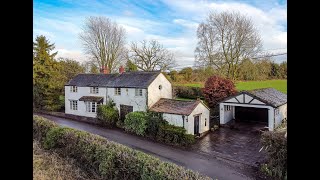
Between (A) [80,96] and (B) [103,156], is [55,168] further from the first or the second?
(A) [80,96]

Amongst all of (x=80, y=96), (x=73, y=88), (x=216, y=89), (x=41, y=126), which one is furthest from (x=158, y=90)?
(x=41, y=126)

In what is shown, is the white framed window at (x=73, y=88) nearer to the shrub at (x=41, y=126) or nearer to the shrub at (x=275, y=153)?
the shrub at (x=41, y=126)

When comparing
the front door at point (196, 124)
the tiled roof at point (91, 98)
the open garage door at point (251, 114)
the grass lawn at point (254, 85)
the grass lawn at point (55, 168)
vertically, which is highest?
the grass lawn at point (254, 85)

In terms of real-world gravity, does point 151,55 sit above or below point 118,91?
above

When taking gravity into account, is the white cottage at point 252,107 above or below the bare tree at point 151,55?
below

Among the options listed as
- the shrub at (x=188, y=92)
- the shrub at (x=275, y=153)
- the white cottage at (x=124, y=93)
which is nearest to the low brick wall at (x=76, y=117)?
the white cottage at (x=124, y=93)

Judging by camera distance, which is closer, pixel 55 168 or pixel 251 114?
pixel 251 114

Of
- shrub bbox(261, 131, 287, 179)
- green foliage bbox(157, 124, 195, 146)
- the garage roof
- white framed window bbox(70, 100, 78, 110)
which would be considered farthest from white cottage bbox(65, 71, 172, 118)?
shrub bbox(261, 131, 287, 179)
